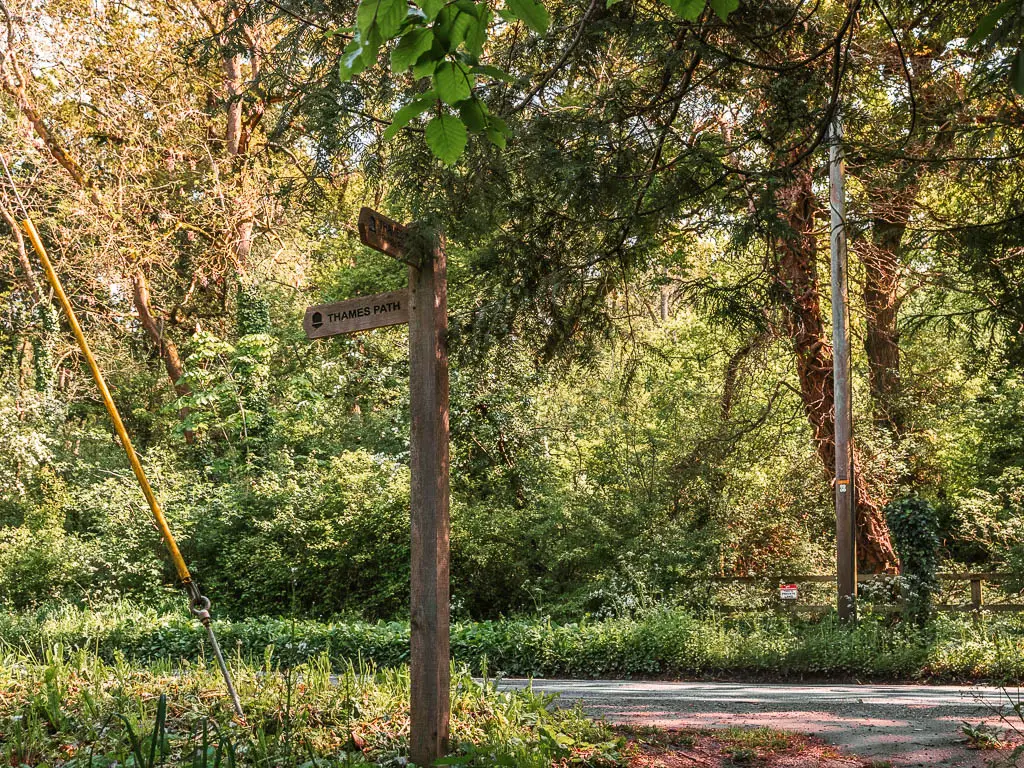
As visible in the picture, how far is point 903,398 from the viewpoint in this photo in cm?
1490

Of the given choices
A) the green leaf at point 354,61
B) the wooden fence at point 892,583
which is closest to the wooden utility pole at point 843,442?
the wooden fence at point 892,583

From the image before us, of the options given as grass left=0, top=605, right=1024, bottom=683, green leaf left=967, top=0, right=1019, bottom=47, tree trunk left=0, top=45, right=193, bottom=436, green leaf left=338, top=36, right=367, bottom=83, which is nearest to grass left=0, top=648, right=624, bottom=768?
green leaf left=338, top=36, right=367, bottom=83

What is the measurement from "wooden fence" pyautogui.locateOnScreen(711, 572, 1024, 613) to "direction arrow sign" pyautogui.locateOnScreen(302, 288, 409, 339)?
29.8ft

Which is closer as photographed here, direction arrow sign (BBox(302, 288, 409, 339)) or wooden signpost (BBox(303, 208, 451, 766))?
wooden signpost (BBox(303, 208, 451, 766))

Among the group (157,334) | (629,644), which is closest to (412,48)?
(629,644)

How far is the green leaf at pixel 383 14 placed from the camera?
2061 mm

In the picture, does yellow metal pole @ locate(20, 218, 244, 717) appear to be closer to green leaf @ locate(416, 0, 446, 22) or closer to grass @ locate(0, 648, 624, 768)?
grass @ locate(0, 648, 624, 768)

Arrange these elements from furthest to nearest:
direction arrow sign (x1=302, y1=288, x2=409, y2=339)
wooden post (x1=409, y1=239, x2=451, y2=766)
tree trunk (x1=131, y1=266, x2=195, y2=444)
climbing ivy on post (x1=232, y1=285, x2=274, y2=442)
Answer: climbing ivy on post (x1=232, y1=285, x2=274, y2=442), tree trunk (x1=131, y1=266, x2=195, y2=444), direction arrow sign (x1=302, y1=288, x2=409, y2=339), wooden post (x1=409, y1=239, x2=451, y2=766)

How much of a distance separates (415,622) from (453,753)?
59cm

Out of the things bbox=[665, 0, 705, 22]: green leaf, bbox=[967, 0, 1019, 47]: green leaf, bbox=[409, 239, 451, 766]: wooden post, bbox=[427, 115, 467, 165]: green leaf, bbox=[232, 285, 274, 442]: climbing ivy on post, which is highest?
bbox=[232, 285, 274, 442]: climbing ivy on post

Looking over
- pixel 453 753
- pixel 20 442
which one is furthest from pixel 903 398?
pixel 20 442

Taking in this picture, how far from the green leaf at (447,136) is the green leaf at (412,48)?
19 centimetres

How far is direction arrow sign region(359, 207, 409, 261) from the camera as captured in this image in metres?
4.06

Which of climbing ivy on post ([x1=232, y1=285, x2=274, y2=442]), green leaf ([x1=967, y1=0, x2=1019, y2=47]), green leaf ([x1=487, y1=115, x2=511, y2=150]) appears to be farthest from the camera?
climbing ivy on post ([x1=232, y1=285, x2=274, y2=442])
